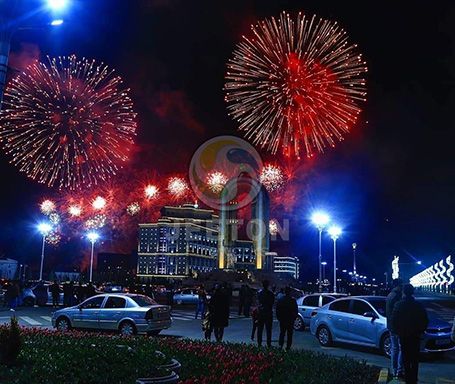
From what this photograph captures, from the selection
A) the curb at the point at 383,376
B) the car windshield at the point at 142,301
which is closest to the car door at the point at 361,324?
the curb at the point at 383,376

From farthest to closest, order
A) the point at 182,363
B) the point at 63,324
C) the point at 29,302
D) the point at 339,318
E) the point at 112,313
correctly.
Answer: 1. the point at 29,302
2. the point at 63,324
3. the point at 112,313
4. the point at 339,318
5. the point at 182,363

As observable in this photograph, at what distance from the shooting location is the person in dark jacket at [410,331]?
1041 cm

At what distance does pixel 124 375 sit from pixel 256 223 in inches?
2819

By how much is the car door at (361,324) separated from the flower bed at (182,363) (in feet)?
15.2

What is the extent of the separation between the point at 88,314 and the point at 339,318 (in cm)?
854

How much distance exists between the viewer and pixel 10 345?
921 cm

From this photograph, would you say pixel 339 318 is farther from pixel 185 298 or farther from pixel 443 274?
pixel 443 274

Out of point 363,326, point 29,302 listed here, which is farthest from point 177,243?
point 363,326

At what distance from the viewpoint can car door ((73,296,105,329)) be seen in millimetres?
19328

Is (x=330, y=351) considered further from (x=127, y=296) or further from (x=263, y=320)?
(x=127, y=296)

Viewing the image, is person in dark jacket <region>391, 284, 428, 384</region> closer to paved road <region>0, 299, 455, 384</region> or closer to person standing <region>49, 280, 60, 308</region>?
paved road <region>0, 299, 455, 384</region>

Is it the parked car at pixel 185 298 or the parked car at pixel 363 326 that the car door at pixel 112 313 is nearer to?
the parked car at pixel 363 326

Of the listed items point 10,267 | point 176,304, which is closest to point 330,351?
point 176,304

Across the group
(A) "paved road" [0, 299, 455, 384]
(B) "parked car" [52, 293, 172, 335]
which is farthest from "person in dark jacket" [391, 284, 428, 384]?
(B) "parked car" [52, 293, 172, 335]
